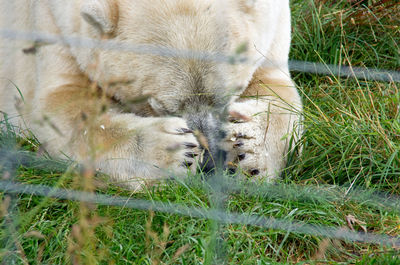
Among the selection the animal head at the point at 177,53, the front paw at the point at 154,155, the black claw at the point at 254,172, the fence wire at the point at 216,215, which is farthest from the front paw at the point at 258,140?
the fence wire at the point at 216,215

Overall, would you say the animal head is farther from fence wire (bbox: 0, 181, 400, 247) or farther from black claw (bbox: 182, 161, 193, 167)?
fence wire (bbox: 0, 181, 400, 247)

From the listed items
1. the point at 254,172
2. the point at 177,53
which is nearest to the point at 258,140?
the point at 254,172

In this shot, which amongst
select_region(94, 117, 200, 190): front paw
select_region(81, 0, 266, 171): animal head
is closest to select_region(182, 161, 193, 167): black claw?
select_region(94, 117, 200, 190): front paw

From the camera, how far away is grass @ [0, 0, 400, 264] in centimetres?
201

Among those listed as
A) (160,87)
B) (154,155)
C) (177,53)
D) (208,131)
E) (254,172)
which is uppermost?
(177,53)

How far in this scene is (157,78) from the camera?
8.46 feet

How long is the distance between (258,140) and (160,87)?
0.61 meters

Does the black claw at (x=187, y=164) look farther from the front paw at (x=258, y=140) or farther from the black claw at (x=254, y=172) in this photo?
the black claw at (x=254, y=172)

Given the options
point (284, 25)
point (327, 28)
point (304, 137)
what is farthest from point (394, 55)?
point (304, 137)

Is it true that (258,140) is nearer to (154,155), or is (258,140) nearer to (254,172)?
(254,172)

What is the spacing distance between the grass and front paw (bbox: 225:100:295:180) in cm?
10

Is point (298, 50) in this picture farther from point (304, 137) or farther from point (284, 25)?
point (304, 137)

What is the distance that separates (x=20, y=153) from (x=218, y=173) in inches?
41.9

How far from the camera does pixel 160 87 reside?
8.50 ft
